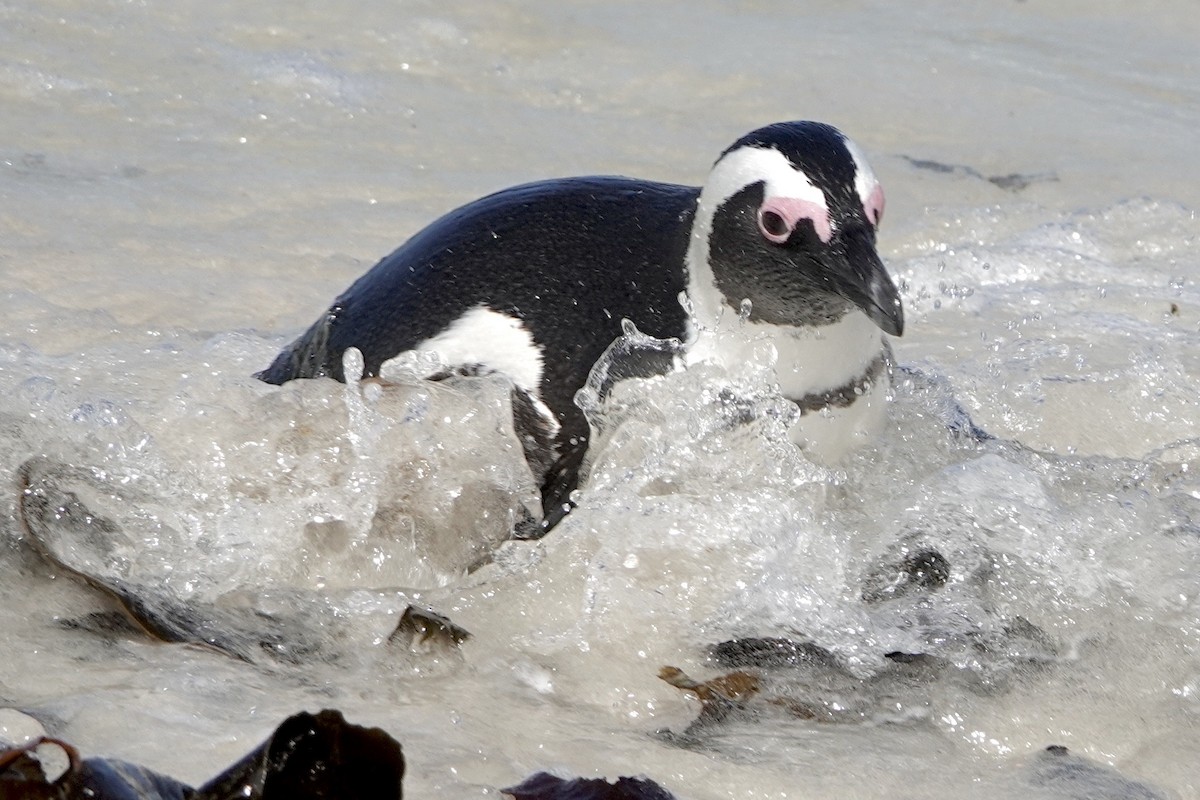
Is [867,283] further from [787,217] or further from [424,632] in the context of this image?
[424,632]

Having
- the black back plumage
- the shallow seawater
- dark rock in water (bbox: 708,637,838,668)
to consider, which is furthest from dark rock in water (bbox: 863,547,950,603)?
the black back plumage

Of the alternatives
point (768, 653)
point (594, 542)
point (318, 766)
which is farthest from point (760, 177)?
point (318, 766)

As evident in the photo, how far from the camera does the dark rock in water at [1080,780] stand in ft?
5.69

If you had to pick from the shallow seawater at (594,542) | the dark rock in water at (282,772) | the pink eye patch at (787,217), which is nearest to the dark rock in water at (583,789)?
the shallow seawater at (594,542)

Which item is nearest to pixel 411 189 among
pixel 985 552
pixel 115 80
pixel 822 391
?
pixel 115 80

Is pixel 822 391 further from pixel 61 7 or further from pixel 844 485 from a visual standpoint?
pixel 61 7

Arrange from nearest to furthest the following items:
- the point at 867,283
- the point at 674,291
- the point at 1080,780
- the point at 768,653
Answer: the point at 1080,780, the point at 768,653, the point at 867,283, the point at 674,291

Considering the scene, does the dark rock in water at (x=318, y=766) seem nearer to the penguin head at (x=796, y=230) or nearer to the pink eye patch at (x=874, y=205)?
the penguin head at (x=796, y=230)

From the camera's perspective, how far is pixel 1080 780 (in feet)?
5.78

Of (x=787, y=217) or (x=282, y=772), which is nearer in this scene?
(x=282, y=772)

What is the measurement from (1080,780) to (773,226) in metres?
0.91

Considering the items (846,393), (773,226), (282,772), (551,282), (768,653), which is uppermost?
(773,226)

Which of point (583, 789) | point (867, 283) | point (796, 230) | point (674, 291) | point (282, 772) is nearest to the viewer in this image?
point (282, 772)

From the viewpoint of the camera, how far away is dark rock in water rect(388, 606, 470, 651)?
1.91 meters
